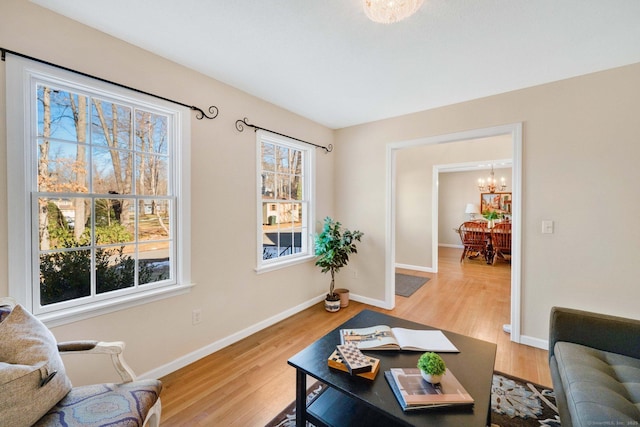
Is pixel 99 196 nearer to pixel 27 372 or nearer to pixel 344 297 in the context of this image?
pixel 27 372

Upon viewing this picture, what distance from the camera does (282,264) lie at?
3.12 meters

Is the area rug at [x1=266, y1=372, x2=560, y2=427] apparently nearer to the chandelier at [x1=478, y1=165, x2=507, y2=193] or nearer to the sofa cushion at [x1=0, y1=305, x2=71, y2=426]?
the sofa cushion at [x1=0, y1=305, x2=71, y2=426]

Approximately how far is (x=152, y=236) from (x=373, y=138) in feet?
9.11

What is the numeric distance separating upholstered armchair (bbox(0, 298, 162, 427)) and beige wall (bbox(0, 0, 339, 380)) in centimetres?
55

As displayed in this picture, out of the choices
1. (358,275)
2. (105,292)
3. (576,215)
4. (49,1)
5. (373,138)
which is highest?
(49,1)

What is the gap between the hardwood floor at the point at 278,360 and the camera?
1.74 metres

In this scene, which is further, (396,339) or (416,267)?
(416,267)

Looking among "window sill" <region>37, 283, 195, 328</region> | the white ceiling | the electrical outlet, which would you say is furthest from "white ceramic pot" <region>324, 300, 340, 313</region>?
the white ceiling

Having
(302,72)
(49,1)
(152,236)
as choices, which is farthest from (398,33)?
(152,236)

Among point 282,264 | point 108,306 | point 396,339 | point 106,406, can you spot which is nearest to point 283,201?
point 282,264

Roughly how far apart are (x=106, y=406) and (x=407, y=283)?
4240mm

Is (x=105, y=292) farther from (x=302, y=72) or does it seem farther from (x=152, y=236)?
(x=302, y=72)

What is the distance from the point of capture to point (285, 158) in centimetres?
329

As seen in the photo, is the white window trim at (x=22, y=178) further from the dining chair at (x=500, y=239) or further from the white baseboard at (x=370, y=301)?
the dining chair at (x=500, y=239)
